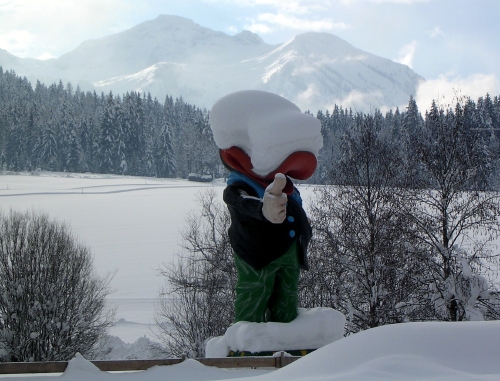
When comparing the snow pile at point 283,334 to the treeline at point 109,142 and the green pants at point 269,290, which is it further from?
the treeline at point 109,142

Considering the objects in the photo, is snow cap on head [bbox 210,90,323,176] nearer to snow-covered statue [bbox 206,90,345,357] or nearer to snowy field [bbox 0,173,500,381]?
snow-covered statue [bbox 206,90,345,357]

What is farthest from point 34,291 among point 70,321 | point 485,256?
point 485,256

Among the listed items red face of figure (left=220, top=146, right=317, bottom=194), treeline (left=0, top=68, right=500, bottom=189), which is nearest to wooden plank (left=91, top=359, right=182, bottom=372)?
red face of figure (left=220, top=146, right=317, bottom=194)

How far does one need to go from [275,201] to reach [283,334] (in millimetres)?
1034

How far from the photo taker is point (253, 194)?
157 inches

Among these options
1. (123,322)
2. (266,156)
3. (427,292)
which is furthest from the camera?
(123,322)

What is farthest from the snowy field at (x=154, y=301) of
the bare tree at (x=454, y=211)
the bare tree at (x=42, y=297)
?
the bare tree at (x=454, y=211)

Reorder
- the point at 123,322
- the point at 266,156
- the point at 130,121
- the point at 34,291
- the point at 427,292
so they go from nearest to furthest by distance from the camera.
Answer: the point at 266,156
the point at 427,292
the point at 34,291
the point at 123,322
the point at 130,121

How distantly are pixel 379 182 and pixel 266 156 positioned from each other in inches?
410

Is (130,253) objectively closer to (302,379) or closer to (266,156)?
(266,156)

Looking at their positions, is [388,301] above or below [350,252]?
below

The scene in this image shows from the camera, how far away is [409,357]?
2229mm

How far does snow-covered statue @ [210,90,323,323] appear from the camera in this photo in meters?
3.89

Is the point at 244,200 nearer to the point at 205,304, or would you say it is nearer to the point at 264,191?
the point at 264,191
